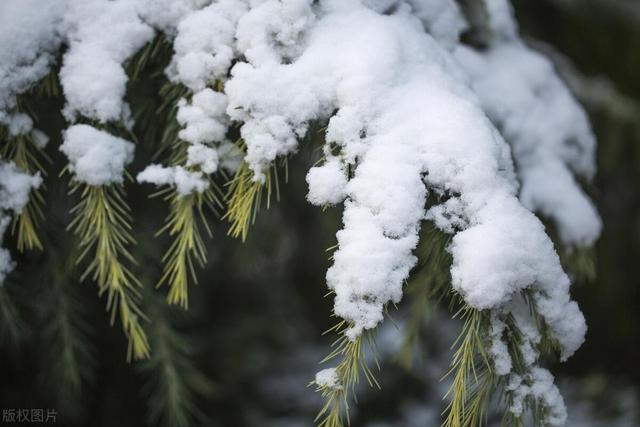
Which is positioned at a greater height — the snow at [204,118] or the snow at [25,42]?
the snow at [25,42]

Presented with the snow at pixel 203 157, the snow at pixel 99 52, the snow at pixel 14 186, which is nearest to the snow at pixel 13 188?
the snow at pixel 14 186

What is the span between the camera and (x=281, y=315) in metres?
2.01

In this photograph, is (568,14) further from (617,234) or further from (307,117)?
(307,117)

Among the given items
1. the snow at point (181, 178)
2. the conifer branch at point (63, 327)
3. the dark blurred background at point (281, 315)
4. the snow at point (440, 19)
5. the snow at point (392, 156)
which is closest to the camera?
the snow at point (392, 156)

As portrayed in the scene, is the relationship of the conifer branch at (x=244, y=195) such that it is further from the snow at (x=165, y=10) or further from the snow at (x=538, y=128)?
the snow at (x=538, y=128)

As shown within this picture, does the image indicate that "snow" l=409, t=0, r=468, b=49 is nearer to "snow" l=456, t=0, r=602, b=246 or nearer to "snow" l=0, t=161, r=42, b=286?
"snow" l=456, t=0, r=602, b=246

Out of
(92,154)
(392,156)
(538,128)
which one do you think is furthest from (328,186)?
(538,128)

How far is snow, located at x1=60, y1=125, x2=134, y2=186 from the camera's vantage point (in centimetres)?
62

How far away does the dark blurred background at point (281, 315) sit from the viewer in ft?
3.20

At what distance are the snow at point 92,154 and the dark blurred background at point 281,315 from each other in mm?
141

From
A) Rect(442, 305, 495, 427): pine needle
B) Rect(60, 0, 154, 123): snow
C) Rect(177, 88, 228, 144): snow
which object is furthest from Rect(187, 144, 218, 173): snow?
Rect(442, 305, 495, 427): pine needle

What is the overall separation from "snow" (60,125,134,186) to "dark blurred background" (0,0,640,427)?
14 centimetres

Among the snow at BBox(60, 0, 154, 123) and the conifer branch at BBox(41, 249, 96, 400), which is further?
the conifer branch at BBox(41, 249, 96, 400)

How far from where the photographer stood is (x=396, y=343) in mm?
2035
